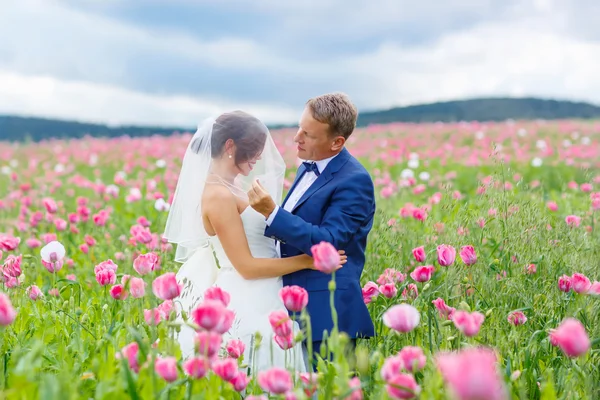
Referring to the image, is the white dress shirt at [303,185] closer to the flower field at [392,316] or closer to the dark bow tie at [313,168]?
the dark bow tie at [313,168]

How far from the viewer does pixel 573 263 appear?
3.38 m


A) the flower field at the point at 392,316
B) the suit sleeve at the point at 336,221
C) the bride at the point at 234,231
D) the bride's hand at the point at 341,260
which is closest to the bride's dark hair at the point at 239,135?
the bride at the point at 234,231

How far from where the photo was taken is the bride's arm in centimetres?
313

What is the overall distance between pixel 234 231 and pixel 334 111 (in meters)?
0.71

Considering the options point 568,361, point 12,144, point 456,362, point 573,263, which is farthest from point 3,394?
point 12,144

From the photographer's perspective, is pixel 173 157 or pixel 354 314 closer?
pixel 354 314

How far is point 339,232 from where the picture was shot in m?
3.05

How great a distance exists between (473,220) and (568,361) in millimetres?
1196

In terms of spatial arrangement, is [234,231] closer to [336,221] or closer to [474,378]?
[336,221]

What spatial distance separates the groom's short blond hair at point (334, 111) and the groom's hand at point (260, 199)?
1.58ft

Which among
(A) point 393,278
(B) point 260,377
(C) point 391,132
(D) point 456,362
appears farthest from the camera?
(C) point 391,132

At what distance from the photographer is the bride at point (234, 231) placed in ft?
10.2

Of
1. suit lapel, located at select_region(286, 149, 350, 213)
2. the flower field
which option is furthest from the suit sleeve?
the flower field

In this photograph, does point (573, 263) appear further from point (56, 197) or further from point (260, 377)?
point (56, 197)
